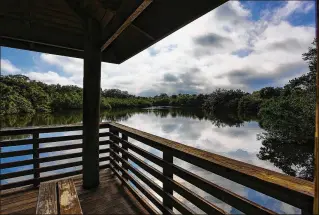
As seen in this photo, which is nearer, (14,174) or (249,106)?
(14,174)

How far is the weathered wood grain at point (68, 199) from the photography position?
1.10m

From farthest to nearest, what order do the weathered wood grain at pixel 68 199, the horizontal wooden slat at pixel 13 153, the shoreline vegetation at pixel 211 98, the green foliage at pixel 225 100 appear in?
the green foliage at pixel 225 100
the shoreline vegetation at pixel 211 98
the horizontal wooden slat at pixel 13 153
the weathered wood grain at pixel 68 199

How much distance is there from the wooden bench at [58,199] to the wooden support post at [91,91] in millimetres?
835

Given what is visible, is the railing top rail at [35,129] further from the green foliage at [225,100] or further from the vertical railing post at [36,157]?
the green foliage at [225,100]

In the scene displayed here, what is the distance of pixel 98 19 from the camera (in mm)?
2361

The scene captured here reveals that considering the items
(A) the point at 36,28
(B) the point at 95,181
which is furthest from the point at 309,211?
(A) the point at 36,28

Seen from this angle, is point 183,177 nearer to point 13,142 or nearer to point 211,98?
point 13,142

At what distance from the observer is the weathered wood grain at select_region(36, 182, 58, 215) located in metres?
1.11

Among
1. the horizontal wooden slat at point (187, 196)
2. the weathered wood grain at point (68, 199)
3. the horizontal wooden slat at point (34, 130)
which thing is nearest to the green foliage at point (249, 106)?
the horizontal wooden slat at point (34, 130)

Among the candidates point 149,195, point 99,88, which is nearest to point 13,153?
point 99,88

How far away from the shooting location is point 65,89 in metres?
41.4

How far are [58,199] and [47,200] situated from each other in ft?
0.21

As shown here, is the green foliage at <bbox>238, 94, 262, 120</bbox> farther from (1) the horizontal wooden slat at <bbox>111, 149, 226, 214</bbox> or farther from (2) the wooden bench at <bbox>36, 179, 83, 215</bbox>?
(2) the wooden bench at <bbox>36, 179, 83, 215</bbox>

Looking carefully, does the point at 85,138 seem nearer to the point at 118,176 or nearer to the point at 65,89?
the point at 118,176
